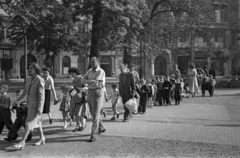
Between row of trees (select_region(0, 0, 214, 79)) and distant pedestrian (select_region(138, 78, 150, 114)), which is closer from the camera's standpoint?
distant pedestrian (select_region(138, 78, 150, 114))

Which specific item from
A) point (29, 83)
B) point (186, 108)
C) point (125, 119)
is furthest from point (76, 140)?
point (186, 108)

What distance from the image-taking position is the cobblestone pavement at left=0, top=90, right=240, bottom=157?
6150 millimetres

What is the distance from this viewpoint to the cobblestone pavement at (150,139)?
20.2 ft

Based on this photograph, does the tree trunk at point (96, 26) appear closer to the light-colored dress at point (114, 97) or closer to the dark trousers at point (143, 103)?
the dark trousers at point (143, 103)

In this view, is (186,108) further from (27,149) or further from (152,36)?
(152,36)

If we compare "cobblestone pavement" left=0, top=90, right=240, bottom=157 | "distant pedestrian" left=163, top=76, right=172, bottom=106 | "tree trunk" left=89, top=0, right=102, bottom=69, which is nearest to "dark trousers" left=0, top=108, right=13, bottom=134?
"cobblestone pavement" left=0, top=90, right=240, bottom=157

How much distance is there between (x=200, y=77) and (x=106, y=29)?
23.1ft

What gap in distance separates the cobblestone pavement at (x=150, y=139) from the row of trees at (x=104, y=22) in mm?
7881

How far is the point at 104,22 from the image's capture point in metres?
18.1

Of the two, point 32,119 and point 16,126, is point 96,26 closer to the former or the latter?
point 16,126

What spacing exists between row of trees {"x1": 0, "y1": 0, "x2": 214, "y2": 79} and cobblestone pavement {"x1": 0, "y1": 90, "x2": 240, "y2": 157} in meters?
7.88

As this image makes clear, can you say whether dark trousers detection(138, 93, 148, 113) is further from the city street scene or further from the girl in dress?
the girl in dress

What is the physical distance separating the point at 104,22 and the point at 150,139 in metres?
12.0

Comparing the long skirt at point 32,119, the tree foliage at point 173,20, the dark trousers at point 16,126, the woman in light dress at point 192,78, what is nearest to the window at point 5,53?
the tree foliage at point 173,20
